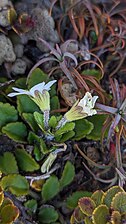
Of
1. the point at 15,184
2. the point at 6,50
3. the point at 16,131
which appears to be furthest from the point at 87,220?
the point at 6,50

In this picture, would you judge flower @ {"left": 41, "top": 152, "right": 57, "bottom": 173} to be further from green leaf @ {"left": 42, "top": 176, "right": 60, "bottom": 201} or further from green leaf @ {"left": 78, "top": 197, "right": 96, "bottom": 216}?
green leaf @ {"left": 78, "top": 197, "right": 96, "bottom": 216}

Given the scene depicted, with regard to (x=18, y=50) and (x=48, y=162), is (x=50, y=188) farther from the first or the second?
(x=18, y=50)

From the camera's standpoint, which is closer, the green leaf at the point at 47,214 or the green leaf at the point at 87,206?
the green leaf at the point at 87,206

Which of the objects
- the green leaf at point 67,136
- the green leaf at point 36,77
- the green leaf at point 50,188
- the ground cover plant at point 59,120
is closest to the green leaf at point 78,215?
the ground cover plant at point 59,120

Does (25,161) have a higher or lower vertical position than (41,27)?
lower

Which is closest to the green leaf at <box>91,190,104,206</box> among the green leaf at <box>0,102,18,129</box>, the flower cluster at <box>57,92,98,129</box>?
the flower cluster at <box>57,92,98,129</box>

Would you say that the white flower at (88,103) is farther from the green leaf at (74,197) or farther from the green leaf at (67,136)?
the green leaf at (74,197)
